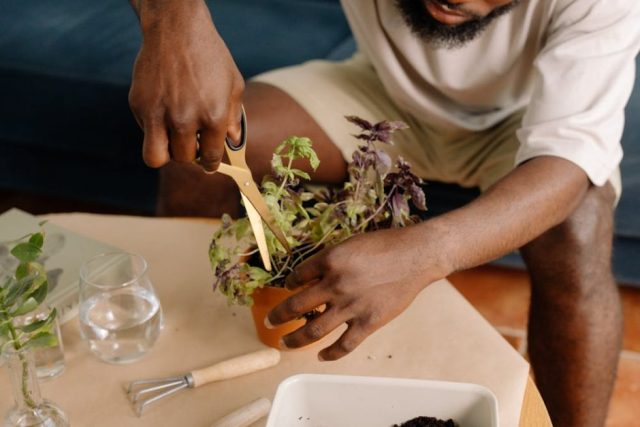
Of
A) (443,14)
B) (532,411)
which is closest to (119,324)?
(532,411)

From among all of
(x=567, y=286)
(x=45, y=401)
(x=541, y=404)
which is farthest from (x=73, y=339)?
(x=567, y=286)

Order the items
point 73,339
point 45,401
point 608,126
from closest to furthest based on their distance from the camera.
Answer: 1. point 45,401
2. point 73,339
3. point 608,126

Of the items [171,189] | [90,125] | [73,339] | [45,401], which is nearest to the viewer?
[45,401]

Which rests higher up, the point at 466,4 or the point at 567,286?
the point at 466,4

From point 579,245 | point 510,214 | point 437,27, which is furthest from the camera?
point 437,27

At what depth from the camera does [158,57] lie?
94 centimetres

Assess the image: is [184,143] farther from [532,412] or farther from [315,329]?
[532,412]

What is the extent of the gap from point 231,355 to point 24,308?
252 millimetres

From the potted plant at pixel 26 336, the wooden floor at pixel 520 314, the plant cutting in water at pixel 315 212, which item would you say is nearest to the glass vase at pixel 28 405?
the potted plant at pixel 26 336

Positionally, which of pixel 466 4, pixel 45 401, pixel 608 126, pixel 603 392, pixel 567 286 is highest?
pixel 466 4

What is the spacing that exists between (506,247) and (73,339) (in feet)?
1.77

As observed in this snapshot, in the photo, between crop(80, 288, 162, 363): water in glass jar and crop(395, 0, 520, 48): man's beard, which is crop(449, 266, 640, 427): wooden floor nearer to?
crop(395, 0, 520, 48): man's beard

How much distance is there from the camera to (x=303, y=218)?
3.22 ft

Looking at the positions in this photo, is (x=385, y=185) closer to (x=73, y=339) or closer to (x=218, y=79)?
(x=218, y=79)
